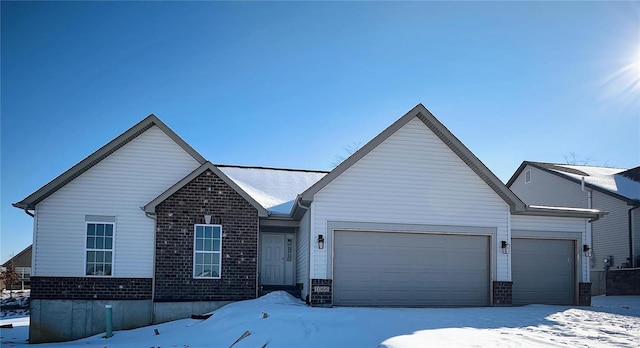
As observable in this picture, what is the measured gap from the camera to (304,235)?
17.6 meters

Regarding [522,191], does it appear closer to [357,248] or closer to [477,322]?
[357,248]

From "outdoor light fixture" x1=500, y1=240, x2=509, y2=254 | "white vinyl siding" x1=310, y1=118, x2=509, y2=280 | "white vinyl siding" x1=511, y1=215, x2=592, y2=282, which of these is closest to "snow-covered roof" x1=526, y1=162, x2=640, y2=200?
"white vinyl siding" x1=511, y1=215, x2=592, y2=282

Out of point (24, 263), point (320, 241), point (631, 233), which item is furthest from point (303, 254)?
point (24, 263)

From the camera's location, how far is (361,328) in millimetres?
11195

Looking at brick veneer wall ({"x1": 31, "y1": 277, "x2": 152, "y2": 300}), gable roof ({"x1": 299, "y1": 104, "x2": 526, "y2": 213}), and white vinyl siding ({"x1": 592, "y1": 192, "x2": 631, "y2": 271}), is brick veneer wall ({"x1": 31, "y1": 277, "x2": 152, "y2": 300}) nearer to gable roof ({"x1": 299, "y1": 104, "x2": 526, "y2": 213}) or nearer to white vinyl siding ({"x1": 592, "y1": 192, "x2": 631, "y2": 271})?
gable roof ({"x1": 299, "y1": 104, "x2": 526, "y2": 213})

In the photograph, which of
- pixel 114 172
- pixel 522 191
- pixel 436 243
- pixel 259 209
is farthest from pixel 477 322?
pixel 522 191

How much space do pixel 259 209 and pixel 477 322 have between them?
7444 millimetres

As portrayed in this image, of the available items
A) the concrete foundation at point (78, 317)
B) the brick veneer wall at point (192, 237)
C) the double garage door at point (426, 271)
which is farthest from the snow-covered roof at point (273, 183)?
the concrete foundation at point (78, 317)

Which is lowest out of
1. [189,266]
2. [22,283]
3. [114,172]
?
[22,283]

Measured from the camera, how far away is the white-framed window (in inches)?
675

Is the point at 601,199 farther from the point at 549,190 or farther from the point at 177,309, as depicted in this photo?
the point at 177,309

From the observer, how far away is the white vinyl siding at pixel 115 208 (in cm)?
1683

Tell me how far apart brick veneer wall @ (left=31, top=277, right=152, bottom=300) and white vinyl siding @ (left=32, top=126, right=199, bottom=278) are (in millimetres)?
196

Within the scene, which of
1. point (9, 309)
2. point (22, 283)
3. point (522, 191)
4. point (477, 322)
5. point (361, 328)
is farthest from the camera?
point (22, 283)
